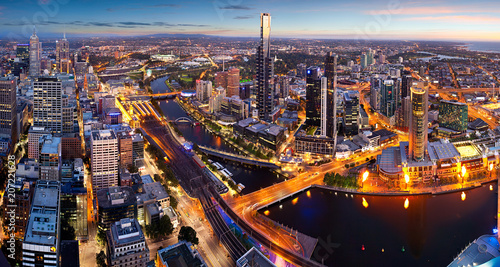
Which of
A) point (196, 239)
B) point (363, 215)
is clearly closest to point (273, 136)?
point (363, 215)

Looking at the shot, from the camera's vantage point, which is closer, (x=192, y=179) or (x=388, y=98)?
(x=192, y=179)

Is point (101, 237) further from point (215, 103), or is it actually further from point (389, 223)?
point (215, 103)

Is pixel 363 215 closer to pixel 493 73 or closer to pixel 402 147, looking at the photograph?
pixel 402 147

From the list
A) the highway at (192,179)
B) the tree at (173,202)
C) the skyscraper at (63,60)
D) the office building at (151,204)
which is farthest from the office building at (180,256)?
the skyscraper at (63,60)

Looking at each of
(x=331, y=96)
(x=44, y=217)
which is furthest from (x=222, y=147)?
(x=44, y=217)

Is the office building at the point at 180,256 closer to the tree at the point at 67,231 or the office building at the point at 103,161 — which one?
the tree at the point at 67,231

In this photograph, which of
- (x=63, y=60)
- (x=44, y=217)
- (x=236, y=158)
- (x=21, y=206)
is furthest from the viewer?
(x=63, y=60)

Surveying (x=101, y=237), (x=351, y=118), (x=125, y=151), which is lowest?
(x=101, y=237)
